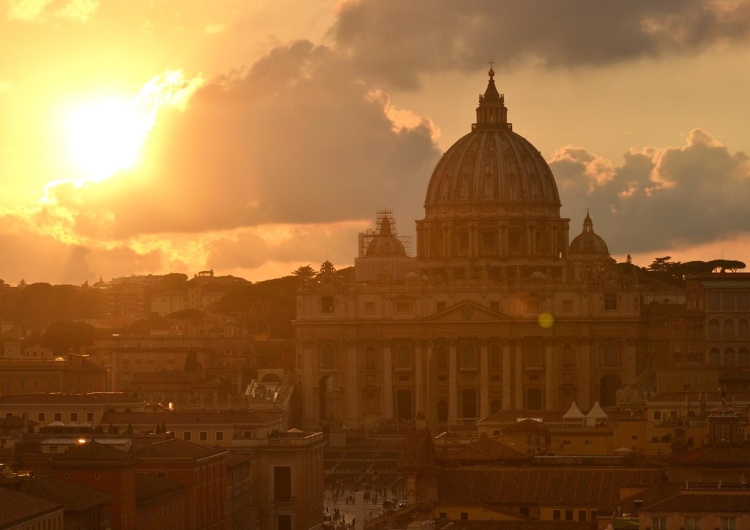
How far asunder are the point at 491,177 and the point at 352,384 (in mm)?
25466

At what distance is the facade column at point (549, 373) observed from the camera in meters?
169

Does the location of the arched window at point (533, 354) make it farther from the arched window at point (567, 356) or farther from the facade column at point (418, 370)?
the facade column at point (418, 370)

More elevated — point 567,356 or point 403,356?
point 403,356

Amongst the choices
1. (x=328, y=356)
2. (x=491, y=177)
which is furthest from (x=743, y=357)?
(x=491, y=177)

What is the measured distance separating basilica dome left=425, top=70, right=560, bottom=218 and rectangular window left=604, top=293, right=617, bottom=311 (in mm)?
20273

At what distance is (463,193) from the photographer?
191500mm

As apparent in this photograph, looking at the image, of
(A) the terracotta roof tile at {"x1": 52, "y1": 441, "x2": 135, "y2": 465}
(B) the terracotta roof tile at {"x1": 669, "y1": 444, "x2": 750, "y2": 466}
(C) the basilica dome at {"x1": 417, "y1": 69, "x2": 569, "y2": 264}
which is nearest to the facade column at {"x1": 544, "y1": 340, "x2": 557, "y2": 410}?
(C) the basilica dome at {"x1": 417, "y1": 69, "x2": 569, "y2": 264}

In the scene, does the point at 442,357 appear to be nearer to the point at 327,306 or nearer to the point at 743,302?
the point at 327,306

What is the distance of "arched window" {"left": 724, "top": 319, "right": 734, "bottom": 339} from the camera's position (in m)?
157

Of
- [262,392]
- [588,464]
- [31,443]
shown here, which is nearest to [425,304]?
[262,392]

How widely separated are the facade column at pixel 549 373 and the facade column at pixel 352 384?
11.1 meters

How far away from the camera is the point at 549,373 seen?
169625 mm

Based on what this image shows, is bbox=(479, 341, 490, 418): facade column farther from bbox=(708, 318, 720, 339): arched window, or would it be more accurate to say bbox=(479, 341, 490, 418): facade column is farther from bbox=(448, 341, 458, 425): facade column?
bbox=(708, 318, 720, 339): arched window

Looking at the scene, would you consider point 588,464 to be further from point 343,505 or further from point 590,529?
point 343,505
